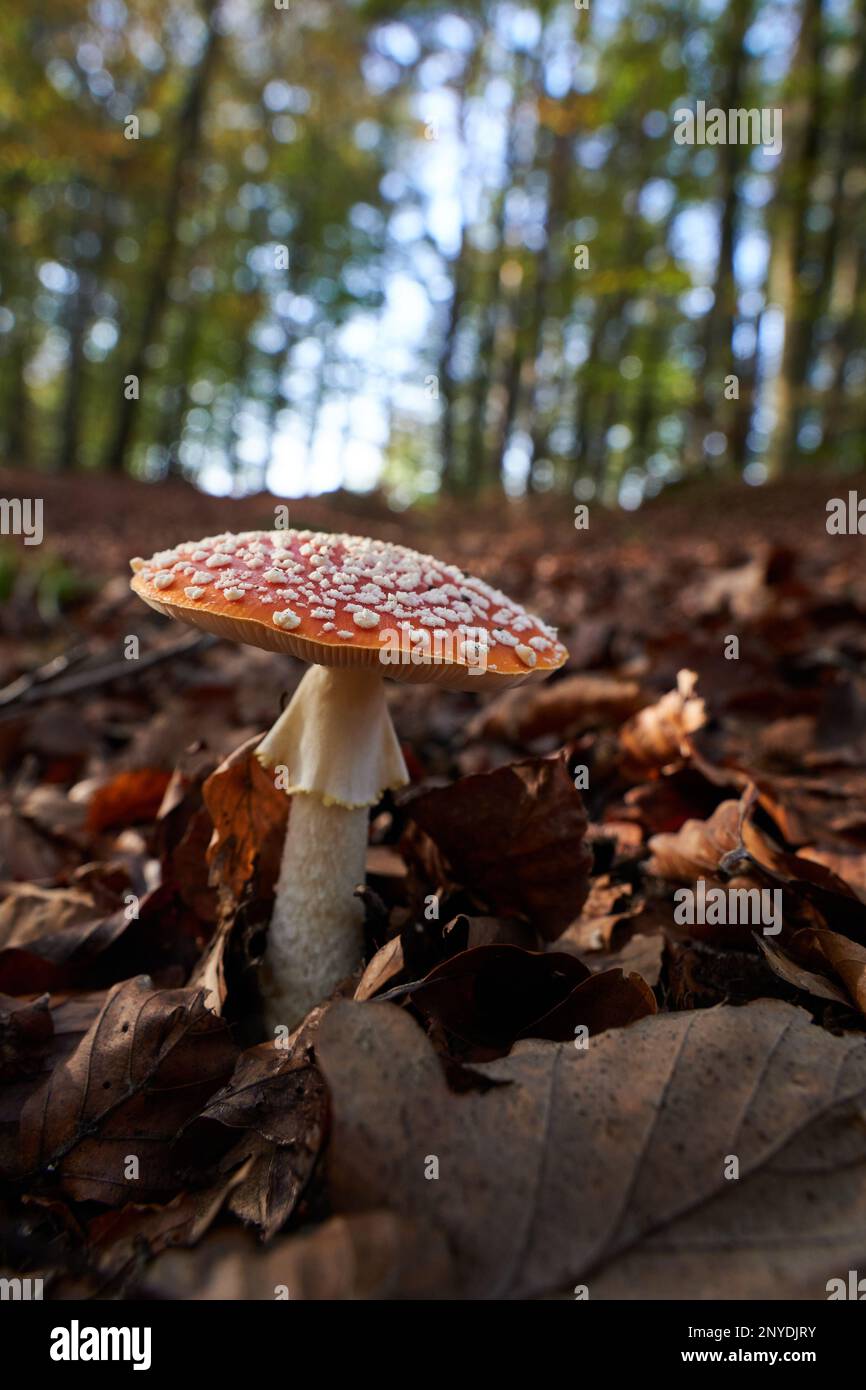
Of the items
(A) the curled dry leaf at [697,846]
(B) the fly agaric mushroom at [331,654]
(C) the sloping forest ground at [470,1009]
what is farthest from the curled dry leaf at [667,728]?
(B) the fly agaric mushroom at [331,654]

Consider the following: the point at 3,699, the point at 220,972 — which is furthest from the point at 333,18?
the point at 220,972

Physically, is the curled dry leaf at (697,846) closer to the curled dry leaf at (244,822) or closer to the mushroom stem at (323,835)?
the mushroom stem at (323,835)

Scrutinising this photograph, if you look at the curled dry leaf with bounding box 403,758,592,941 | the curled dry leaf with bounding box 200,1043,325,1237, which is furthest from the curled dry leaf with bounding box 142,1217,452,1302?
the curled dry leaf with bounding box 403,758,592,941

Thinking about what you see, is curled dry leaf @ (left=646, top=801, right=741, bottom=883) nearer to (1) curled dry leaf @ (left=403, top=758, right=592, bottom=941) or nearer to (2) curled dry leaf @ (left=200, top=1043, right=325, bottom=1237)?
(1) curled dry leaf @ (left=403, top=758, right=592, bottom=941)

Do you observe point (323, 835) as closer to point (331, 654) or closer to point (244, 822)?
point (244, 822)

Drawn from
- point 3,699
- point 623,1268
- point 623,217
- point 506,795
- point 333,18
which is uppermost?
point 333,18
